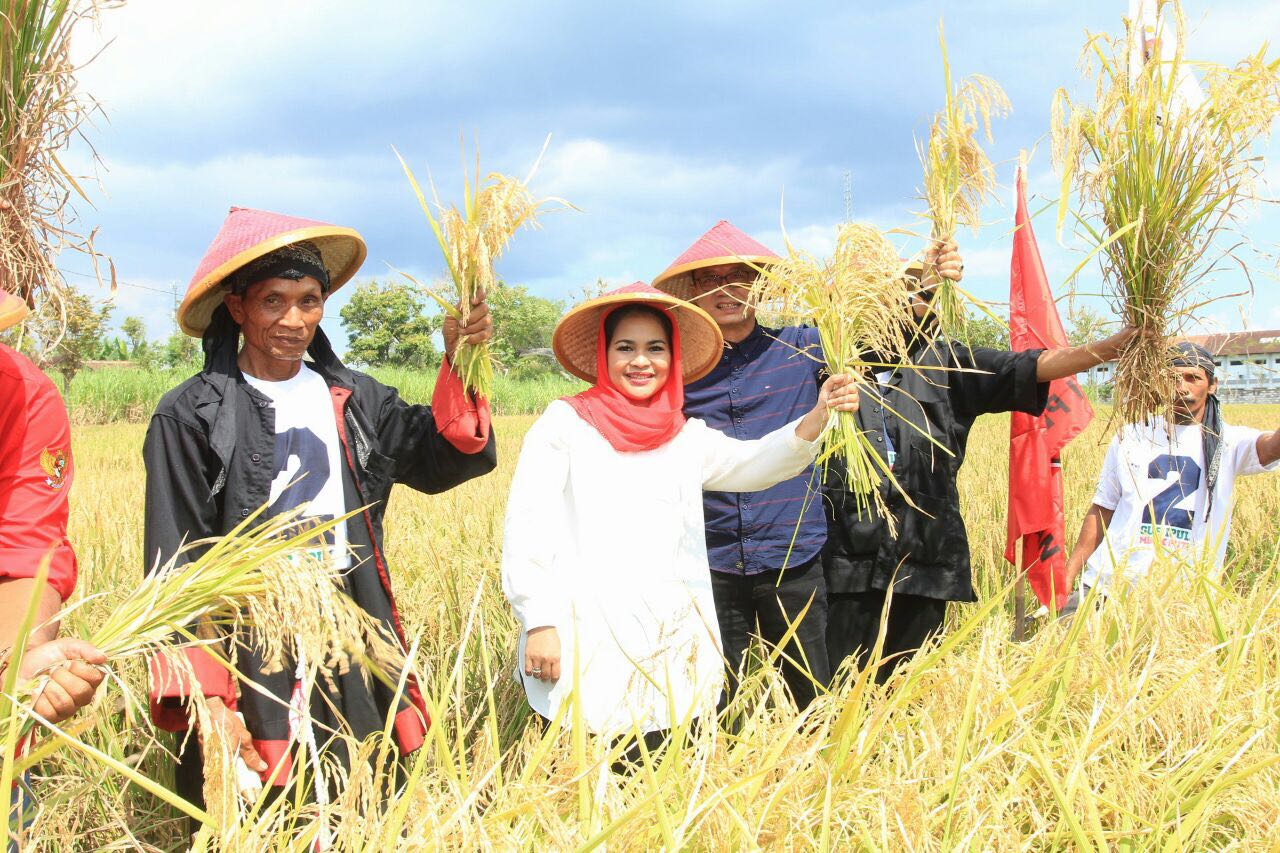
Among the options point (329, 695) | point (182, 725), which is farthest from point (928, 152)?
point (182, 725)

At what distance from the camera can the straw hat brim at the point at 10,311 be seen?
1.34 metres

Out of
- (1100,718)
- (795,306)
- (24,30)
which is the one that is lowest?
(1100,718)

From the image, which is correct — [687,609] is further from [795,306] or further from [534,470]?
[795,306]

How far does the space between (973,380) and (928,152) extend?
76cm

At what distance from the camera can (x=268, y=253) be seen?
2.10 metres

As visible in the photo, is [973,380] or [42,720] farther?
[973,380]

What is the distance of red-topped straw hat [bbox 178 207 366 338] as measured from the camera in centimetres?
202

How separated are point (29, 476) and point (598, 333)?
1444 mm

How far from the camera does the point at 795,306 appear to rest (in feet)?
7.64

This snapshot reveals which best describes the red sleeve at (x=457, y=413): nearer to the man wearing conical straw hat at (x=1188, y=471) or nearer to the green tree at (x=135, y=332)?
the man wearing conical straw hat at (x=1188, y=471)

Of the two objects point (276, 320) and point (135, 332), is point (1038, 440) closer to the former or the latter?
point (276, 320)

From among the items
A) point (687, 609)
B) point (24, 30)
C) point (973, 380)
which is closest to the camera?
point (24, 30)

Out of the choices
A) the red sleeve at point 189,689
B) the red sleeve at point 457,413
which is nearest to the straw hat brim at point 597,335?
the red sleeve at point 457,413

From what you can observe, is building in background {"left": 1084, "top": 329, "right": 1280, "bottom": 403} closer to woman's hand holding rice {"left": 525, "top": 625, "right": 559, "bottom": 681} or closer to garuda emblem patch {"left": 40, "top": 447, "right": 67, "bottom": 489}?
woman's hand holding rice {"left": 525, "top": 625, "right": 559, "bottom": 681}
